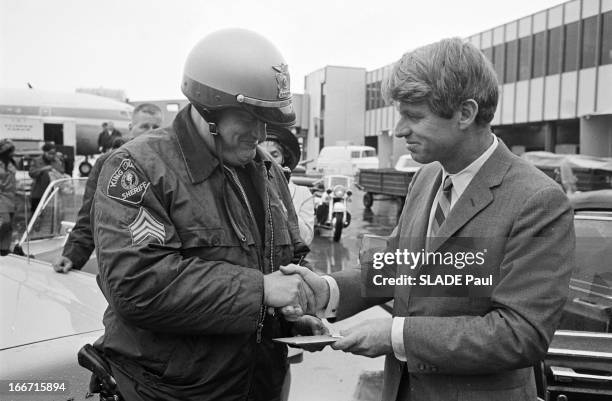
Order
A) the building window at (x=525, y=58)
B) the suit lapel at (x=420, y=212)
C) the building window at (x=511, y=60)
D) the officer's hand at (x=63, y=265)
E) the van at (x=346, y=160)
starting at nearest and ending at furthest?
1. the suit lapel at (x=420, y=212)
2. the officer's hand at (x=63, y=265)
3. the building window at (x=525, y=58)
4. the building window at (x=511, y=60)
5. the van at (x=346, y=160)

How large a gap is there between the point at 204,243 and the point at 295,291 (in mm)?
302

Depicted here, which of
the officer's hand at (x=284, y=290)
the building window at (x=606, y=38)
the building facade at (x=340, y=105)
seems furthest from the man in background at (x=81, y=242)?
the building facade at (x=340, y=105)

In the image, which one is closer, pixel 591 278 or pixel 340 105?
pixel 591 278

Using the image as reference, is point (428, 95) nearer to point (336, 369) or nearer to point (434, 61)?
point (434, 61)

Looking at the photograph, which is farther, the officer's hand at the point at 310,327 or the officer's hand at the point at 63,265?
the officer's hand at the point at 63,265

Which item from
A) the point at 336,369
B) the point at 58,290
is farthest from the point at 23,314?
the point at 336,369

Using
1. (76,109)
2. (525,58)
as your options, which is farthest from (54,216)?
(76,109)

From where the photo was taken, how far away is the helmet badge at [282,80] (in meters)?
1.81

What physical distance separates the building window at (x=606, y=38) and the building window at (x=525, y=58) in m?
4.59

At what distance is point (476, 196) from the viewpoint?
1552 millimetres

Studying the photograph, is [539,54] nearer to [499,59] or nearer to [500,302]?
[499,59]

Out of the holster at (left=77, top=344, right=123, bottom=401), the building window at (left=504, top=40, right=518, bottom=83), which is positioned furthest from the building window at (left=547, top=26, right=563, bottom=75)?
the holster at (left=77, top=344, right=123, bottom=401)

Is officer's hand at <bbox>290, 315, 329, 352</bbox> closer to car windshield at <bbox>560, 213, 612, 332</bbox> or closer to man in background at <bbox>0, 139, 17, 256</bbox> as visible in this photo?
car windshield at <bbox>560, 213, 612, 332</bbox>

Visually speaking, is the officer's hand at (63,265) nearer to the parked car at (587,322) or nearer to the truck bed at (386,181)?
the parked car at (587,322)
